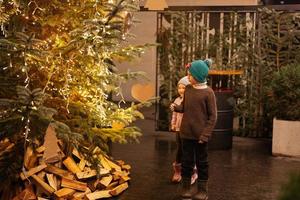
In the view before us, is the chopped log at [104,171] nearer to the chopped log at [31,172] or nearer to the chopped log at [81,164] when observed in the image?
the chopped log at [81,164]

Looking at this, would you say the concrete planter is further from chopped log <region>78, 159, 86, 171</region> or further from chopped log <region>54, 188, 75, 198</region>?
chopped log <region>54, 188, 75, 198</region>

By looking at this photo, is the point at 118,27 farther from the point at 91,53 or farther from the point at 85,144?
the point at 85,144

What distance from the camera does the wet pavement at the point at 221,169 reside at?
19.1 feet

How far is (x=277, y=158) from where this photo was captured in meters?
7.93

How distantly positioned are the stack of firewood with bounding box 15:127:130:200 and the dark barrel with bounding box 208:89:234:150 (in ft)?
9.90

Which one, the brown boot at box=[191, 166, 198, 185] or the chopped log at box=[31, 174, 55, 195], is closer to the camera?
the chopped log at box=[31, 174, 55, 195]

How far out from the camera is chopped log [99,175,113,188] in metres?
5.46

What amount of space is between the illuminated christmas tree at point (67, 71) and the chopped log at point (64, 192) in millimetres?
389

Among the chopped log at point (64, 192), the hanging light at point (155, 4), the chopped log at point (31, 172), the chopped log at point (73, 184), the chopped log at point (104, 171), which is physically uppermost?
the hanging light at point (155, 4)

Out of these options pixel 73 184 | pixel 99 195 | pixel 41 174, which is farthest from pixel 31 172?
pixel 99 195

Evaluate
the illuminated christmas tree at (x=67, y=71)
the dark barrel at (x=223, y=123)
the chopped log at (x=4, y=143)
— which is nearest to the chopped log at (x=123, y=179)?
the illuminated christmas tree at (x=67, y=71)

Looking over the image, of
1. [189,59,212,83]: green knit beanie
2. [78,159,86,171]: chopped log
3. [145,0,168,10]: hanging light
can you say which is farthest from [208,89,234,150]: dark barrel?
[78,159,86,171]: chopped log

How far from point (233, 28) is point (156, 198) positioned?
4970 mm

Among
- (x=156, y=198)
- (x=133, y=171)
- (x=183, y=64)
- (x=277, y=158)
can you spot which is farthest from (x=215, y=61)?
(x=156, y=198)
